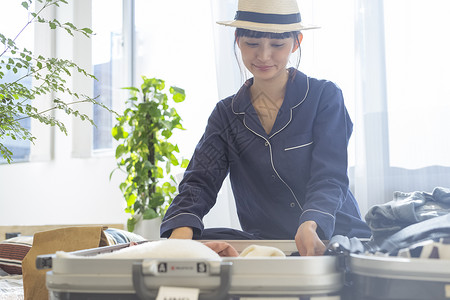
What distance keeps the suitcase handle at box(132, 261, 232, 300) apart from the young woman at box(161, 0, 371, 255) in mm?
592

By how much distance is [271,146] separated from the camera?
162 centimetres

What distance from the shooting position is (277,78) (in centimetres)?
167

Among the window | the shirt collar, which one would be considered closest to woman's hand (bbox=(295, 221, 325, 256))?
the shirt collar

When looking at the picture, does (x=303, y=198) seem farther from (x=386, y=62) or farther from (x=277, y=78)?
(x=386, y=62)

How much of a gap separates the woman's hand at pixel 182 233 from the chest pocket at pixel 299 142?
357 mm

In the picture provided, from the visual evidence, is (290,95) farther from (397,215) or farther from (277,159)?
(397,215)

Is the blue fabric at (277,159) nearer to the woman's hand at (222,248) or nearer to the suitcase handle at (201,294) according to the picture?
the woman's hand at (222,248)

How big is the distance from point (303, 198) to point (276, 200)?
8 cm

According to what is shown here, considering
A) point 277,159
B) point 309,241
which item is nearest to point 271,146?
point 277,159

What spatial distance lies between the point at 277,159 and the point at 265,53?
28 cm

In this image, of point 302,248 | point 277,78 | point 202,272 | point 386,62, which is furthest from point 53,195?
point 202,272

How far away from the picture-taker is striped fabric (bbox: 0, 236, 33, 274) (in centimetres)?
218

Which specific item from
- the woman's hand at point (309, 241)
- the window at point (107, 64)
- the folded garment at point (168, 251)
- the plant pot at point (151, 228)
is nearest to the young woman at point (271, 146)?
the woman's hand at point (309, 241)

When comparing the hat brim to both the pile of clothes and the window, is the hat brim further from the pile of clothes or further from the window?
the window
